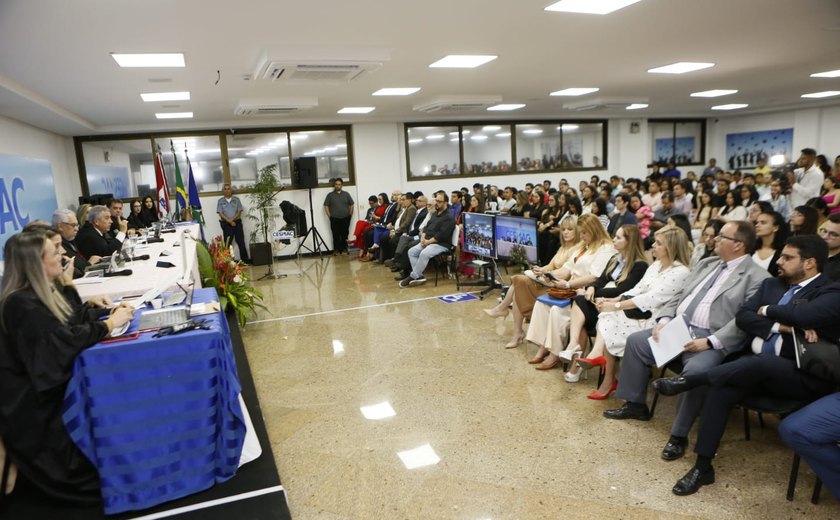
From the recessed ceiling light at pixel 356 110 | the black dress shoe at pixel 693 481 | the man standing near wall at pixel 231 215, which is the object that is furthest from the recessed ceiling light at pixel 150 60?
the man standing near wall at pixel 231 215

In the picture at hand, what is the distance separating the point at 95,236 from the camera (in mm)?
5543

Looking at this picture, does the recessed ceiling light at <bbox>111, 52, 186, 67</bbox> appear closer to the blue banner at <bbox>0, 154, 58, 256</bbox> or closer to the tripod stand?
the blue banner at <bbox>0, 154, 58, 256</bbox>

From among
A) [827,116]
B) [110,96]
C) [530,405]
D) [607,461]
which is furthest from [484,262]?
[827,116]

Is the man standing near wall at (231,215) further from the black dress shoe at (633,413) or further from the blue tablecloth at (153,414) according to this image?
the black dress shoe at (633,413)

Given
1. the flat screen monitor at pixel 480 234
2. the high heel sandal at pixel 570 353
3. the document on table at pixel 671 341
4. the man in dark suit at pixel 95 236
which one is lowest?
the high heel sandal at pixel 570 353

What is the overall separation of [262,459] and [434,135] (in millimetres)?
10289

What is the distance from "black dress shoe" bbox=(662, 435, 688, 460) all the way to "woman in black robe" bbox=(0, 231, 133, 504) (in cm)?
287

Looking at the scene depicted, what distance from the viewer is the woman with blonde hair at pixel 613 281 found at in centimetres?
385

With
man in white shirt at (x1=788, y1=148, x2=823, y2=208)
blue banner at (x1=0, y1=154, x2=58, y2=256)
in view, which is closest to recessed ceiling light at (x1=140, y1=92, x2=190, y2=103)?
blue banner at (x1=0, y1=154, x2=58, y2=256)

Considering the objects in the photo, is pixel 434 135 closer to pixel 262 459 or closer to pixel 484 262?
pixel 484 262

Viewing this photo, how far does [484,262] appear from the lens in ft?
22.0

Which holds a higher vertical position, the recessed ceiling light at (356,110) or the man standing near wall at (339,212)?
the recessed ceiling light at (356,110)

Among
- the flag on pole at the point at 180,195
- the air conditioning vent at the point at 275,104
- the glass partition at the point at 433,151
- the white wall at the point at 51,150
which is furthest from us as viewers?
the glass partition at the point at 433,151

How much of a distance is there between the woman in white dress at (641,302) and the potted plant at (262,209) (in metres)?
7.09
